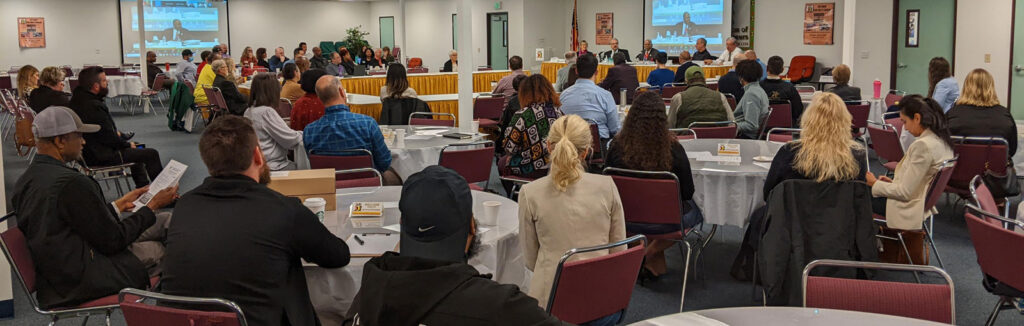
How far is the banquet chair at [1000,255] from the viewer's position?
313cm

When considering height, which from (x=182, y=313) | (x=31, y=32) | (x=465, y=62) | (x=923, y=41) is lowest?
(x=182, y=313)

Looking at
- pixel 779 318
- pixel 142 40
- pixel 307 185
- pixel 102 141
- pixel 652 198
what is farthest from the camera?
pixel 142 40

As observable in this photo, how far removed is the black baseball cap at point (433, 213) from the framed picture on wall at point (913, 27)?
12853mm

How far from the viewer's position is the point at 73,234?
3.20 m

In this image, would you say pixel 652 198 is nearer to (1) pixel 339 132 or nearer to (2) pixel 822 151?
(2) pixel 822 151

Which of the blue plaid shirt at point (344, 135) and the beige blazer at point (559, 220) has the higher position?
the blue plaid shirt at point (344, 135)

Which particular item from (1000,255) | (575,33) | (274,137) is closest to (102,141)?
(274,137)

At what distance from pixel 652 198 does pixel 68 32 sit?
2045cm

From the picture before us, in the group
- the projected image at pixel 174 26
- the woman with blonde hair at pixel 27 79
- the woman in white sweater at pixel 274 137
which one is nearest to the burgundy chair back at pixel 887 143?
the woman in white sweater at pixel 274 137

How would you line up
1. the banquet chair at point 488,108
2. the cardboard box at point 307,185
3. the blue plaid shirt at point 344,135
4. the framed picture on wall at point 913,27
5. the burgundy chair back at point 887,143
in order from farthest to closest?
the framed picture on wall at point 913,27, the banquet chair at point 488,108, the burgundy chair back at point 887,143, the blue plaid shirt at point 344,135, the cardboard box at point 307,185

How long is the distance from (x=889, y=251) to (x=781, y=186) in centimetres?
141

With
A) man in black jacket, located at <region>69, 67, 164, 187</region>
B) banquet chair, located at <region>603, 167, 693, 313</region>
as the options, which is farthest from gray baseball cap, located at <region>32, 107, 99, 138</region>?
man in black jacket, located at <region>69, 67, 164, 187</region>

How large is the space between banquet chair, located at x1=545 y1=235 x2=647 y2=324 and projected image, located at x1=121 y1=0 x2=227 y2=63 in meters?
20.7

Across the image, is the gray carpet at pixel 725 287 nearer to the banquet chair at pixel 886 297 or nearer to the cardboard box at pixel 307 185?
the cardboard box at pixel 307 185
